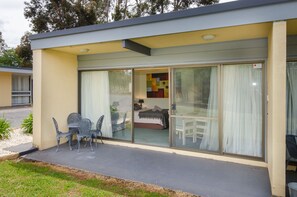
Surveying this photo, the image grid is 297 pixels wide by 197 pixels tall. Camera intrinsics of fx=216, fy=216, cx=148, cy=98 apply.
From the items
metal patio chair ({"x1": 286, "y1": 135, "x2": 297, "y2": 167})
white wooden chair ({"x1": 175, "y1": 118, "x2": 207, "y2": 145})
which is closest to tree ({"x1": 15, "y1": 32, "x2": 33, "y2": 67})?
white wooden chair ({"x1": 175, "y1": 118, "x2": 207, "y2": 145})

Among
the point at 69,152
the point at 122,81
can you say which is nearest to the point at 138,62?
the point at 122,81

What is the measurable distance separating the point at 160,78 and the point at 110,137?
19.5ft

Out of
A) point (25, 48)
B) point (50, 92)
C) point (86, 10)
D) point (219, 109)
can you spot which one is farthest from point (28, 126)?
point (25, 48)

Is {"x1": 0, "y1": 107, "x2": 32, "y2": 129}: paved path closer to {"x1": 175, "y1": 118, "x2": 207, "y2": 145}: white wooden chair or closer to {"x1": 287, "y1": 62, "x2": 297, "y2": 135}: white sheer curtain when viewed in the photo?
{"x1": 175, "y1": 118, "x2": 207, "y2": 145}: white wooden chair

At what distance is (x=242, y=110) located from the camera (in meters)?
5.16

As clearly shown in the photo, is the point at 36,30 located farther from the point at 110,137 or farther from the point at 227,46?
the point at 227,46

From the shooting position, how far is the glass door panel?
545 centimetres

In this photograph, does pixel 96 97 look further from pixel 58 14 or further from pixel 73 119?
pixel 58 14

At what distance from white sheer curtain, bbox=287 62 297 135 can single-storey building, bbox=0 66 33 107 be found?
1587 cm

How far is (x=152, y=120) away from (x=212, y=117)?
11.9ft

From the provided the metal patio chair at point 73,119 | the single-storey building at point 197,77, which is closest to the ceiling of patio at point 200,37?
the single-storey building at point 197,77

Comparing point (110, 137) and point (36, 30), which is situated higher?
point (36, 30)

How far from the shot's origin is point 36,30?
730 inches

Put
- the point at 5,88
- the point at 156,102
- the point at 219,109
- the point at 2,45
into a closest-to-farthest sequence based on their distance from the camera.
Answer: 1. the point at 219,109
2. the point at 156,102
3. the point at 5,88
4. the point at 2,45
